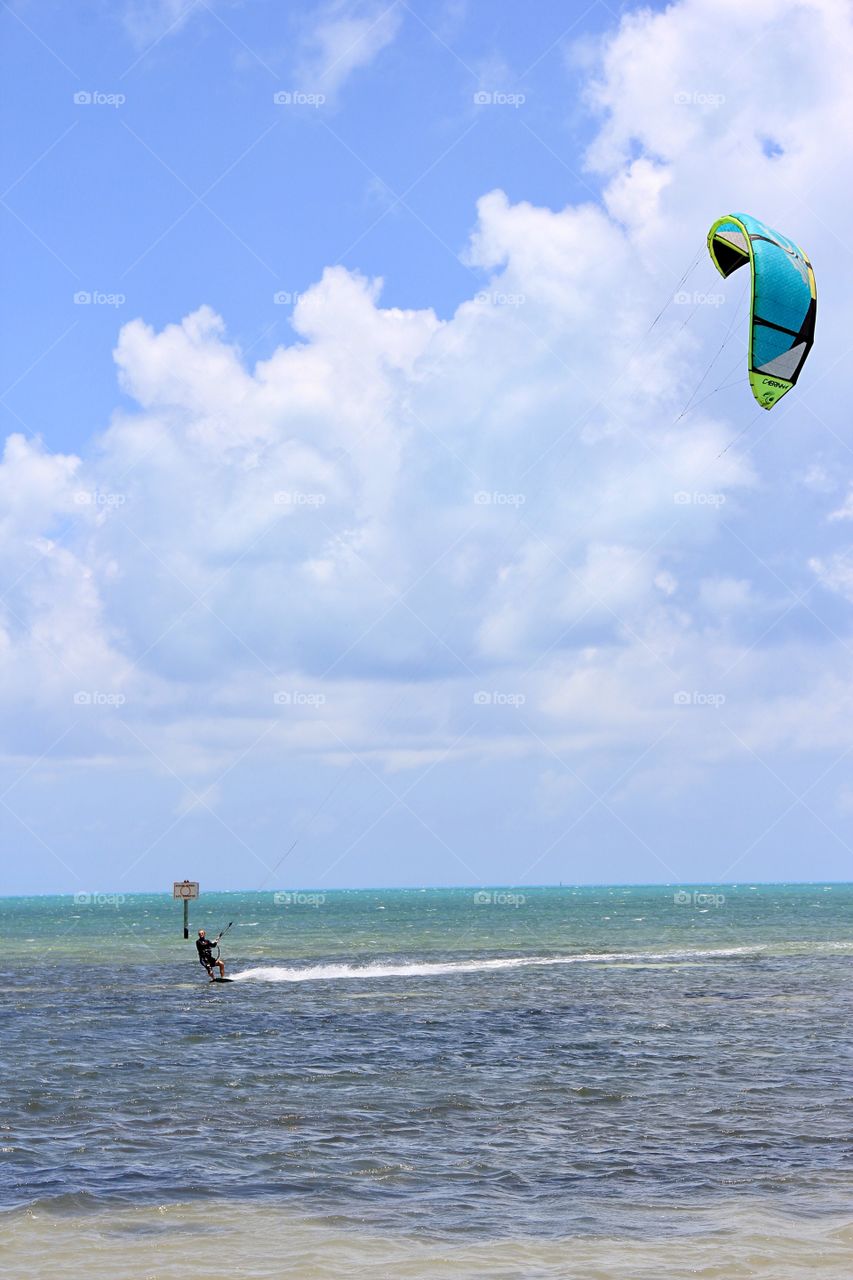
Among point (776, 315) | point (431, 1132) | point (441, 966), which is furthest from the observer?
point (441, 966)

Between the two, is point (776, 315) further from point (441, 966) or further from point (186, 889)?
point (441, 966)

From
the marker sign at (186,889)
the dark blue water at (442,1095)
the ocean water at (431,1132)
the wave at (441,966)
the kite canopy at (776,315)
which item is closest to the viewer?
the ocean water at (431,1132)

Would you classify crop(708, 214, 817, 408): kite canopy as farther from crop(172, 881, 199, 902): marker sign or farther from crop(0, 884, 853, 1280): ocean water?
crop(172, 881, 199, 902): marker sign

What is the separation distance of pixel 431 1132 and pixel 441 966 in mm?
32940

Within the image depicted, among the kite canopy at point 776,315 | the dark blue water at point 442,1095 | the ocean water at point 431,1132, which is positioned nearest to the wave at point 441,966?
the dark blue water at point 442,1095

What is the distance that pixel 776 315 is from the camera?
2444 centimetres

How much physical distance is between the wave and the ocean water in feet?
20.6

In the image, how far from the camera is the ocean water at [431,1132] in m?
13.2

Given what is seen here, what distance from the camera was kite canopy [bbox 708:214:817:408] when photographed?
2433cm

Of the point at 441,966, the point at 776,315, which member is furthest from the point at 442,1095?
the point at 441,966

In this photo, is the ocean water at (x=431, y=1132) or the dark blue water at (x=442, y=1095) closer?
the ocean water at (x=431, y=1132)

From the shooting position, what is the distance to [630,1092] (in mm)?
21484

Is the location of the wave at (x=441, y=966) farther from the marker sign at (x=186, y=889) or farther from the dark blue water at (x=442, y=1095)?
the marker sign at (x=186, y=889)

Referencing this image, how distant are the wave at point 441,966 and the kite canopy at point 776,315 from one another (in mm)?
28050
